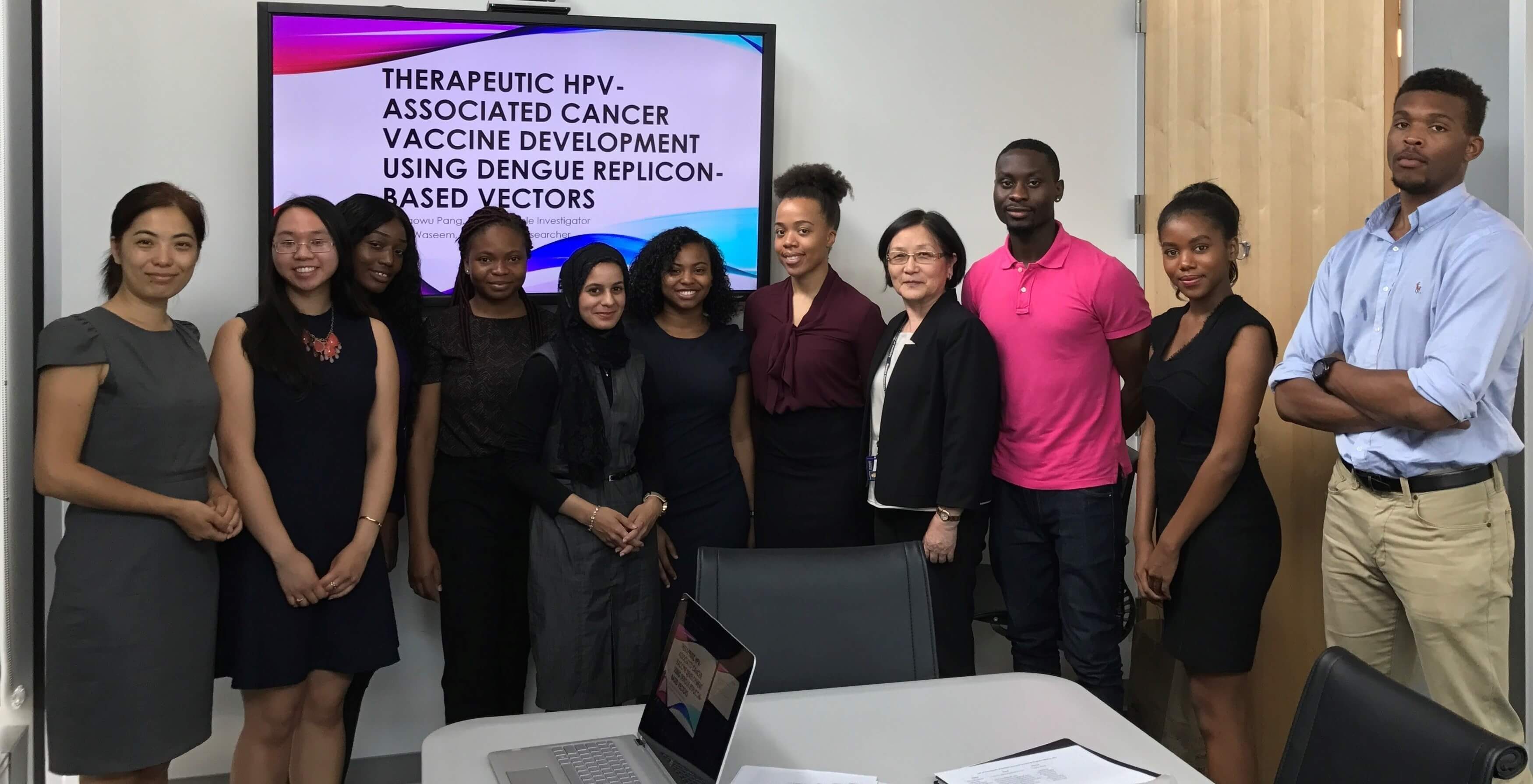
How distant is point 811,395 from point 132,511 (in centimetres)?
158

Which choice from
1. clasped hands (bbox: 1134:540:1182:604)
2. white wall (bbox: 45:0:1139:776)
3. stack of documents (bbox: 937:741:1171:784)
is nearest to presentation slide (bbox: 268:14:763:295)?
white wall (bbox: 45:0:1139:776)

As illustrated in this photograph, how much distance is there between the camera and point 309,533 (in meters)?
2.38

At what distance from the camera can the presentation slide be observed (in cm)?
299

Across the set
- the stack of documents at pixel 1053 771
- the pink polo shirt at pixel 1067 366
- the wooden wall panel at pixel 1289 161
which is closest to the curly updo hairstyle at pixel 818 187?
the pink polo shirt at pixel 1067 366

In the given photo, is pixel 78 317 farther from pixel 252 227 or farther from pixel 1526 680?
pixel 1526 680

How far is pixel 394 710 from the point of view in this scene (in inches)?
126

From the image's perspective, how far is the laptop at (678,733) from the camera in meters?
1.36

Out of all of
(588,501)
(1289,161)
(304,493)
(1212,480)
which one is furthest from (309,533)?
(1289,161)

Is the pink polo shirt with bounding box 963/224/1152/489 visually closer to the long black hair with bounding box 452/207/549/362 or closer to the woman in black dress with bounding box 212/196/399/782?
the long black hair with bounding box 452/207/549/362

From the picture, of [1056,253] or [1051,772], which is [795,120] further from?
[1051,772]

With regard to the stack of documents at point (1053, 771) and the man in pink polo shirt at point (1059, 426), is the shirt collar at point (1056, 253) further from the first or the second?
the stack of documents at point (1053, 771)

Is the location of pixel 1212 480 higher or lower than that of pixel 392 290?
lower

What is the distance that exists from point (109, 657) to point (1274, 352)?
8.54ft

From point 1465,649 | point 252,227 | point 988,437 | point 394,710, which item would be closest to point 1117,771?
point 1465,649
